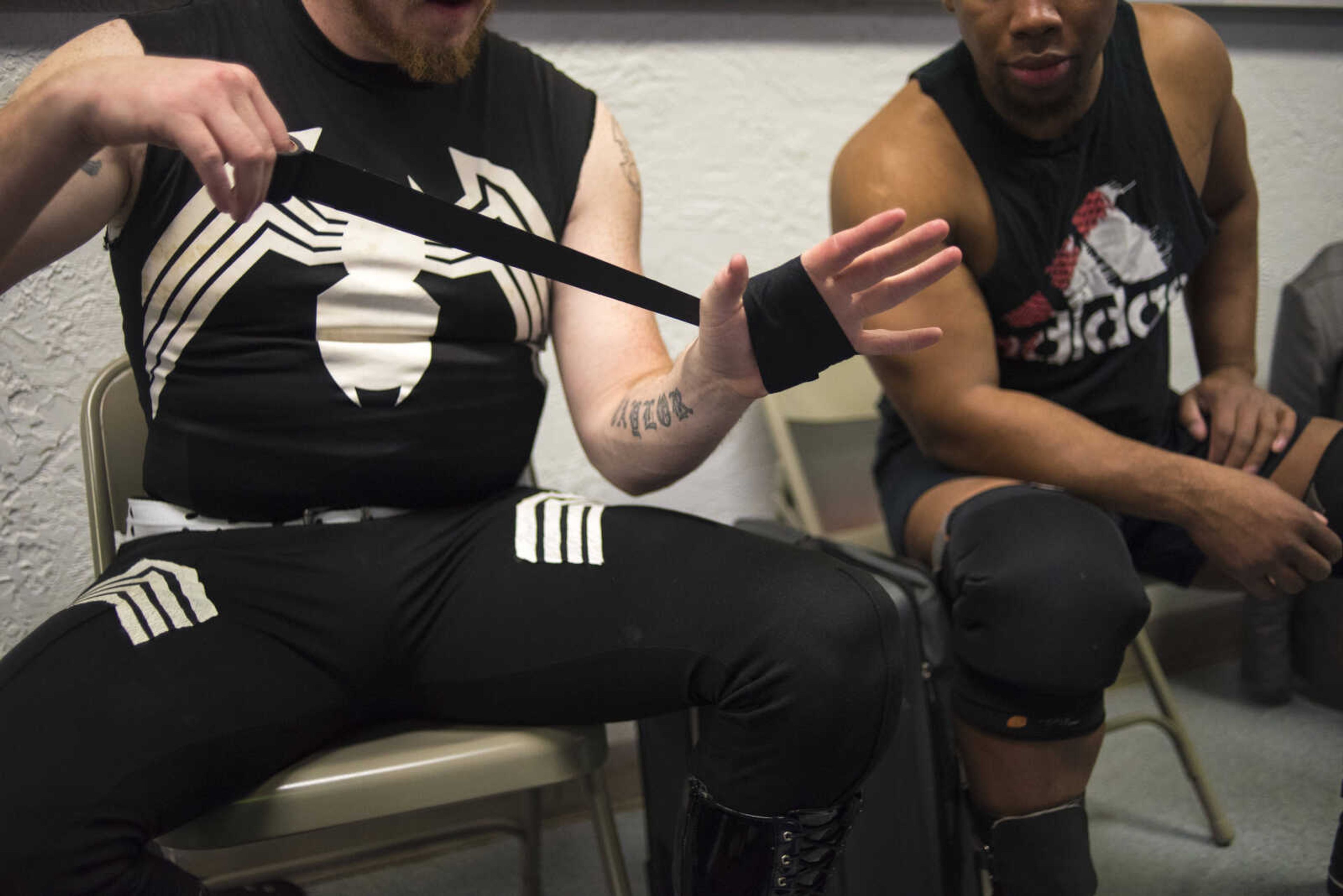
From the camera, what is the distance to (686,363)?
755mm

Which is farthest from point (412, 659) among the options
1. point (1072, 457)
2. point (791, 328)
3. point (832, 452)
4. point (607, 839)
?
point (832, 452)

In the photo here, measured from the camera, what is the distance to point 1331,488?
1002 millimetres

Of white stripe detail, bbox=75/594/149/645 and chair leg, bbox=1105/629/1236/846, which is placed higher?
white stripe detail, bbox=75/594/149/645

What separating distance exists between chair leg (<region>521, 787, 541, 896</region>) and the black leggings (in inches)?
13.5

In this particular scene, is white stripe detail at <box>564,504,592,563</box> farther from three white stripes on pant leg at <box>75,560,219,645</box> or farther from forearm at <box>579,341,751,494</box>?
three white stripes on pant leg at <box>75,560,219,645</box>

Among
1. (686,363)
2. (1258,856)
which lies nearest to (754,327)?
(686,363)

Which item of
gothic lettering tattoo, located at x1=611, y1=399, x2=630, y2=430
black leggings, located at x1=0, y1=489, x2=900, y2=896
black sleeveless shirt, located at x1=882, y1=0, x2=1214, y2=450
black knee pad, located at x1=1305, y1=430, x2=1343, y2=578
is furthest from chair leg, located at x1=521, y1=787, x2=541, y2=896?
Result: black knee pad, located at x1=1305, y1=430, x2=1343, y2=578

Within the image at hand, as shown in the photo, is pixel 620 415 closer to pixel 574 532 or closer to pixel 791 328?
pixel 574 532

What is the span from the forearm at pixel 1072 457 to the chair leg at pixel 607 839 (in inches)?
20.6

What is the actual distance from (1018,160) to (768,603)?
66 cm

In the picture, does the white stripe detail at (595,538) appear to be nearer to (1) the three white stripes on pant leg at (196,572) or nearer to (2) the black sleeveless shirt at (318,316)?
(1) the three white stripes on pant leg at (196,572)

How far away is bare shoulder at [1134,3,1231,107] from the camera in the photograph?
1.14 m

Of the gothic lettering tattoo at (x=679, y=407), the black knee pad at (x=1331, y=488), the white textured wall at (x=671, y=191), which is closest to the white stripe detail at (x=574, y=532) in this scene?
the gothic lettering tattoo at (x=679, y=407)

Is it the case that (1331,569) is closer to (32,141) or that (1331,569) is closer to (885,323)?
(885,323)
